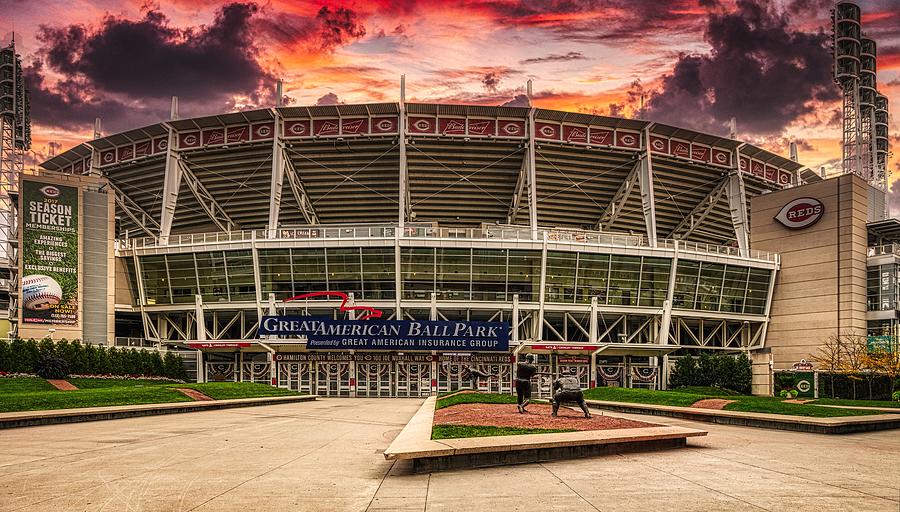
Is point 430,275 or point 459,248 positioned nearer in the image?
point 459,248

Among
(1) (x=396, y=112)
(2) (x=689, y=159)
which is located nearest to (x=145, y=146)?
(1) (x=396, y=112)

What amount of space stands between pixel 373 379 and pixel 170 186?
2448cm

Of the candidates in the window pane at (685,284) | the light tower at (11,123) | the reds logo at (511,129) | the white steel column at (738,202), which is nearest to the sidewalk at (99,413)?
the reds logo at (511,129)

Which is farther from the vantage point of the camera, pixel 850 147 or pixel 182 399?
pixel 850 147

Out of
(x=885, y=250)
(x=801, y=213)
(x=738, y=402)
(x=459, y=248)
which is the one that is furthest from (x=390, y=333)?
(x=885, y=250)

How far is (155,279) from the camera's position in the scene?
58719 mm

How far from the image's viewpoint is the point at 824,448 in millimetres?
15125

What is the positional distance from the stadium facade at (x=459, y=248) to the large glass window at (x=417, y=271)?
0.39 ft

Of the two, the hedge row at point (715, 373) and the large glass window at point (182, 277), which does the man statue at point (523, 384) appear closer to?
the hedge row at point (715, 373)

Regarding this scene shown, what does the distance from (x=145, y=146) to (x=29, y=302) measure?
768 inches

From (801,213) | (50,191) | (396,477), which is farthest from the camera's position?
(801,213)

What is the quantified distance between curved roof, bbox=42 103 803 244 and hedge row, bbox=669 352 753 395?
17.4 m

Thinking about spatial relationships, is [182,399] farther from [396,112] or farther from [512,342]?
[396,112]

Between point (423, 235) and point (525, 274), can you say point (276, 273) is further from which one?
point (525, 274)
